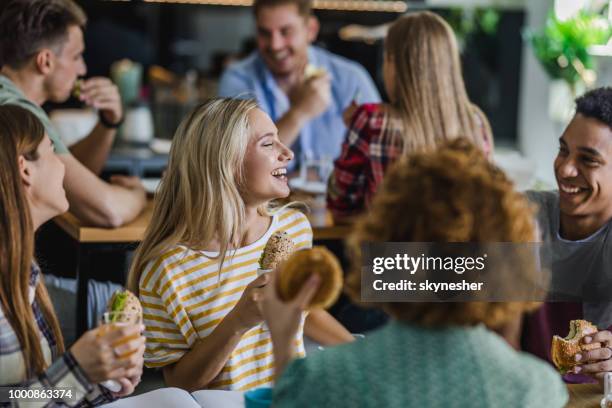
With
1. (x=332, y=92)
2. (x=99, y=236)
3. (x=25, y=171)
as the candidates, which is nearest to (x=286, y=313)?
(x=25, y=171)

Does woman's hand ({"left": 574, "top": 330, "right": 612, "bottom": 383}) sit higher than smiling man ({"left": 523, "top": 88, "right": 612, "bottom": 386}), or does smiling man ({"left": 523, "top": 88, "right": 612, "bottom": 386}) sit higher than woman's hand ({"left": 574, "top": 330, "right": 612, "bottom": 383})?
smiling man ({"left": 523, "top": 88, "right": 612, "bottom": 386})

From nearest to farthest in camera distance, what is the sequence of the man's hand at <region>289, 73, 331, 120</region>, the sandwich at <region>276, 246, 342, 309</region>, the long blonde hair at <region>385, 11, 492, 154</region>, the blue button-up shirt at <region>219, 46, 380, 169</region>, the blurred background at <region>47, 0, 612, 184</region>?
the sandwich at <region>276, 246, 342, 309</region>
the long blonde hair at <region>385, 11, 492, 154</region>
the man's hand at <region>289, 73, 331, 120</region>
the blue button-up shirt at <region>219, 46, 380, 169</region>
the blurred background at <region>47, 0, 612, 184</region>

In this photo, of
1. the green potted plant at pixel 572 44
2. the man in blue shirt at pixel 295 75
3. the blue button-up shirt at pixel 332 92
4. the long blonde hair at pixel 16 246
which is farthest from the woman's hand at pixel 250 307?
the green potted plant at pixel 572 44

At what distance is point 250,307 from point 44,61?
4.85 feet

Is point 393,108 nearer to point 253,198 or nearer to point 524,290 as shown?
point 253,198

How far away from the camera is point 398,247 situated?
1.14m

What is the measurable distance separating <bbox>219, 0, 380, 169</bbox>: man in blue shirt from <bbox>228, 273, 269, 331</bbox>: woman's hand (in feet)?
5.65

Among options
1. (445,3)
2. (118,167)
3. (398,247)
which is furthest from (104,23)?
(398,247)

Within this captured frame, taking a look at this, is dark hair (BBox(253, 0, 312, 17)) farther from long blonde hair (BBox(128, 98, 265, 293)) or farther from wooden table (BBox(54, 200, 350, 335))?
long blonde hair (BBox(128, 98, 265, 293))

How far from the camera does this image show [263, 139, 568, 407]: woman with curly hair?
1.08 metres

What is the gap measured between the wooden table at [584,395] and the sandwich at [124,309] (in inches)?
31.0

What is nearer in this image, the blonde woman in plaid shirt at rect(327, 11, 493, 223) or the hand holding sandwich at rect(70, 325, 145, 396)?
the hand holding sandwich at rect(70, 325, 145, 396)

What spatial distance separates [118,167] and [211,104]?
2.41m

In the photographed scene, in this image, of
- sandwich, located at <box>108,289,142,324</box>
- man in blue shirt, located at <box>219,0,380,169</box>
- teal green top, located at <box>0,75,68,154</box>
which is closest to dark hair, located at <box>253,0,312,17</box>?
man in blue shirt, located at <box>219,0,380,169</box>
